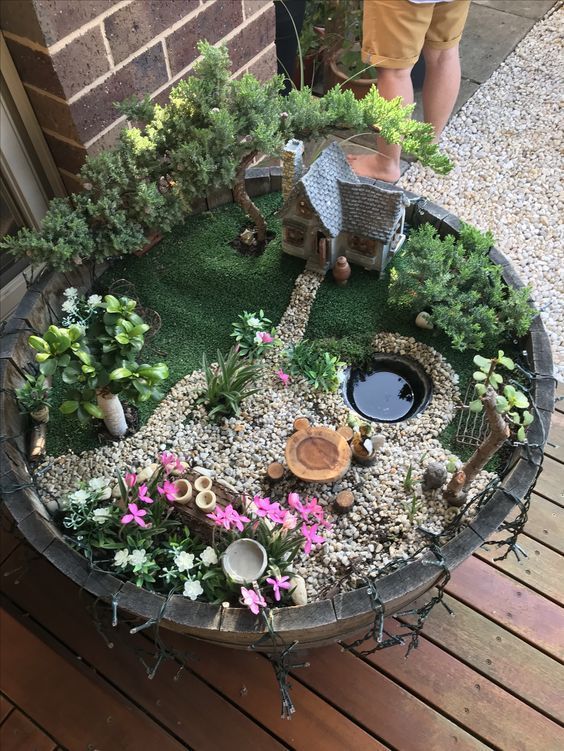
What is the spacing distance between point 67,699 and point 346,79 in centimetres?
289

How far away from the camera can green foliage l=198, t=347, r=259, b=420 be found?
196 cm

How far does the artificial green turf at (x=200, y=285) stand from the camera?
7.08 feet

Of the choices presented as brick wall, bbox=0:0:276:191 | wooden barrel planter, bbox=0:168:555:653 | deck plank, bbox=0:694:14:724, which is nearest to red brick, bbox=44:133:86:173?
brick wall, bbox=0:0:276:191

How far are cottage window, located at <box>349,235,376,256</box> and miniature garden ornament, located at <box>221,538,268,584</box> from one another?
111 cm

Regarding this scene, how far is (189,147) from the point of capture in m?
1.87

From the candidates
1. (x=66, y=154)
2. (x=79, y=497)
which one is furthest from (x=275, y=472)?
(x=66, y=154)

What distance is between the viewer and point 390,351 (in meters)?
2.14

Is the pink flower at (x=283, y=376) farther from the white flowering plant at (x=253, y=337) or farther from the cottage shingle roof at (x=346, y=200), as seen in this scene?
the cottage shingle roof at (x=346, y=200)

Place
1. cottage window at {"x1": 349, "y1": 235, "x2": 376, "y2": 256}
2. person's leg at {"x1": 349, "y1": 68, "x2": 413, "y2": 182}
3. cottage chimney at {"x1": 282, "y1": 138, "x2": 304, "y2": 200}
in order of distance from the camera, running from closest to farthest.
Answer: cottage chimney at {"x1": 282, "y1": 138, "x2": 304, "y2": 200}
cottage window at {"x1": 349, "y1": 235, "x2": 376, "y2": 256}
person's leg at {"x1": 349, "y1": 68, "x2": 413, "y2": 182}

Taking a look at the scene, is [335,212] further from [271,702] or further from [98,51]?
[271,702]

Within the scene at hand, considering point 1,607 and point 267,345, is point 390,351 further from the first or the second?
point 1,607

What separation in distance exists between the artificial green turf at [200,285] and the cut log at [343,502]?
25.9 inches

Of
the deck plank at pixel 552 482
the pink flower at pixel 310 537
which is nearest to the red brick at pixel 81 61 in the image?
the pink flower at pixel 310 537

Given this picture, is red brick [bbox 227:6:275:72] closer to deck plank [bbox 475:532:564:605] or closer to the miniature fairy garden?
the miniature fairy garden
